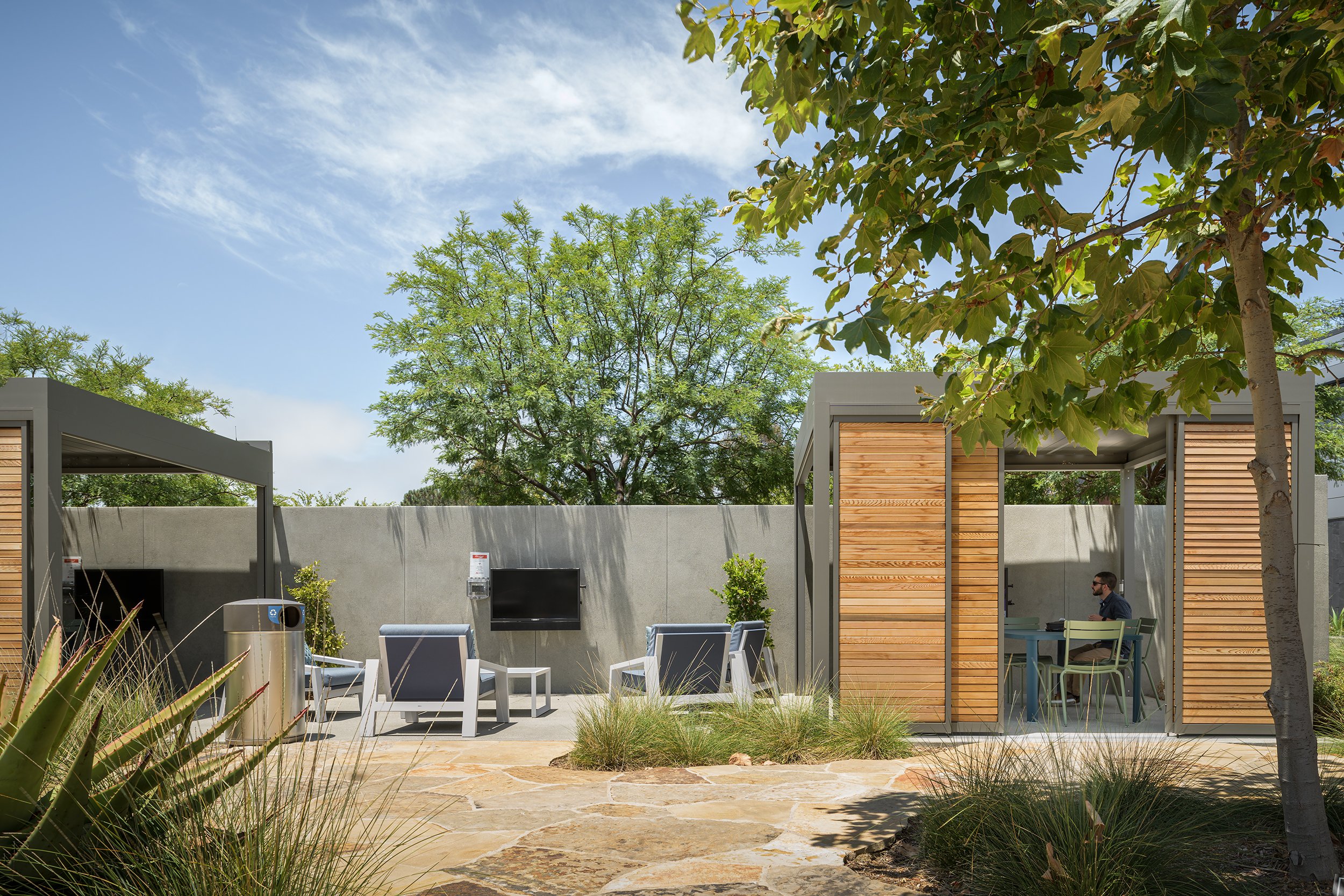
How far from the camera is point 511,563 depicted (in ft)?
35.9

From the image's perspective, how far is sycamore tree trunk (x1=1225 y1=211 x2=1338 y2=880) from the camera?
345 cm

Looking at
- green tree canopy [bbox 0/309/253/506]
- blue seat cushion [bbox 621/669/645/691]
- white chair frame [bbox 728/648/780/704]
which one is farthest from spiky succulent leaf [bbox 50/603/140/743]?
green tree canopy [bbox 0/309/253/506]

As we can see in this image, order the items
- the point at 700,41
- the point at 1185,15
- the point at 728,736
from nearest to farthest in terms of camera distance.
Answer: the point at 1185,15 → the point at 700,41 → the point at 728,736

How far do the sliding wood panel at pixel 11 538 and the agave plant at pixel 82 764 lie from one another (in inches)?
220

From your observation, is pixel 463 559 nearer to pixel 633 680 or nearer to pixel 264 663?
pixel 633 680

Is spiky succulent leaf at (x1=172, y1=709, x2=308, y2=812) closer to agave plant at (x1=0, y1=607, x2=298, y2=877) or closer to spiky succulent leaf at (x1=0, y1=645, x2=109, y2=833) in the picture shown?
agave plant at (x1=0, y1=607, x2=298, y2=877)

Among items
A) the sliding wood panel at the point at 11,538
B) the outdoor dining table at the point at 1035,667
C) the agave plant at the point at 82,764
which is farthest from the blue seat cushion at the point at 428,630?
the agave plant at the point at 82,764

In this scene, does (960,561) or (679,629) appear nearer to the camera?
(960,561)

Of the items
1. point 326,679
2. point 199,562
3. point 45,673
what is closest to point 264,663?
point 326,679

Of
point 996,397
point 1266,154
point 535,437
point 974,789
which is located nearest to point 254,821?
point 974,789

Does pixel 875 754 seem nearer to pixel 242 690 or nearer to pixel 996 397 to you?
pixel 996 397

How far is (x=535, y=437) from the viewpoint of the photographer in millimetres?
18672

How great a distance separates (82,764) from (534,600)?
8.48 m

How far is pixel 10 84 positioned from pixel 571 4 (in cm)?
785
